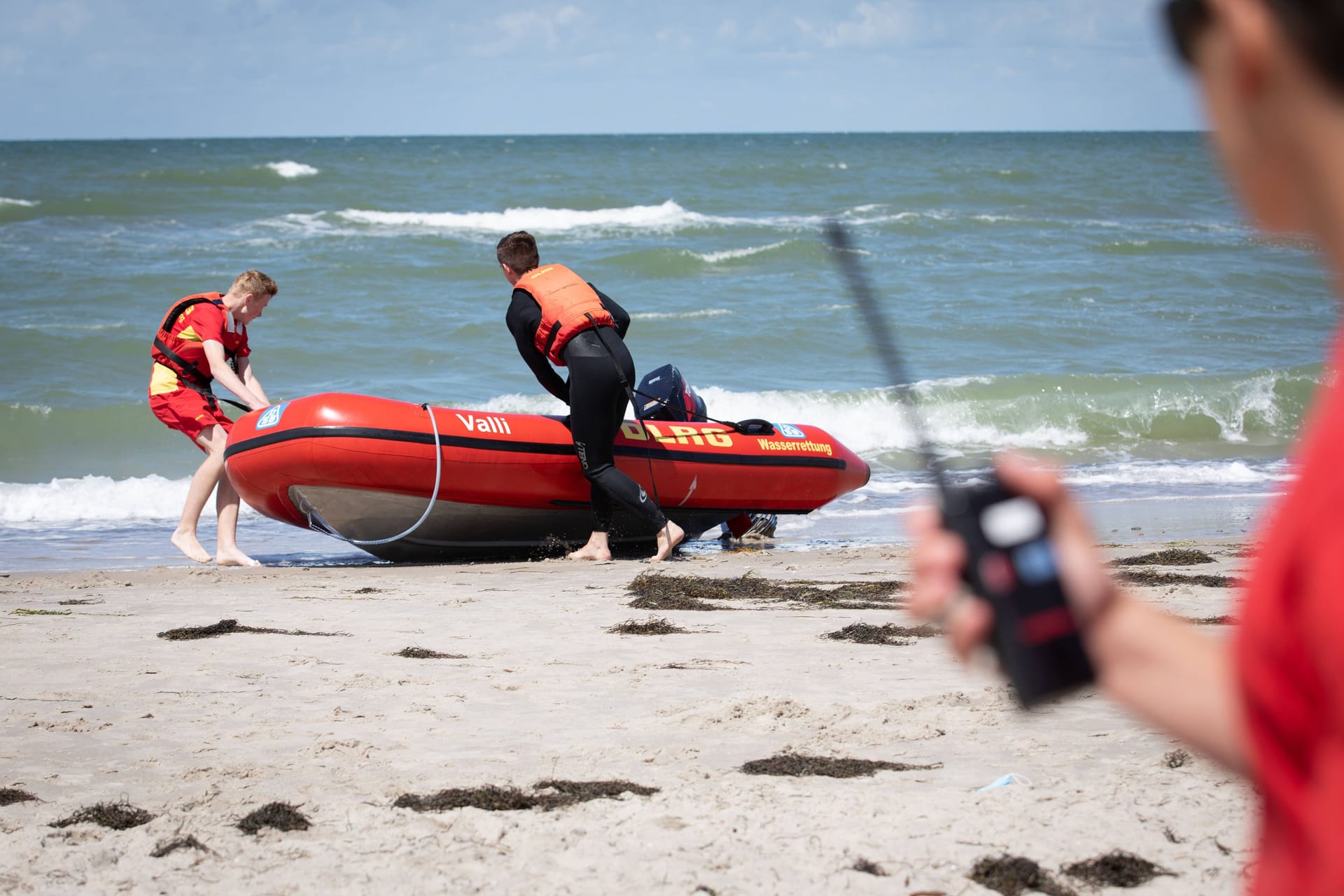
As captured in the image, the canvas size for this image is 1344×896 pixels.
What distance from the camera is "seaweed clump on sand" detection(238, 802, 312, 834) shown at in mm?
2916

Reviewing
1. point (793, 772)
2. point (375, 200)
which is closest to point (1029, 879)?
point (793, 772)

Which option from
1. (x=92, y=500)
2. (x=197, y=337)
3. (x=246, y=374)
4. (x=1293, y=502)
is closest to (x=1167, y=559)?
(x=246, y=374)

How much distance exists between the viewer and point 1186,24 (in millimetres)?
759

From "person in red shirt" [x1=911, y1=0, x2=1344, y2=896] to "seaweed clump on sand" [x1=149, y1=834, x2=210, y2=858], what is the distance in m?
2.52

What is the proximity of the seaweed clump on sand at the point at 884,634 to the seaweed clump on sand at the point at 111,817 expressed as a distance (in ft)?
8.36

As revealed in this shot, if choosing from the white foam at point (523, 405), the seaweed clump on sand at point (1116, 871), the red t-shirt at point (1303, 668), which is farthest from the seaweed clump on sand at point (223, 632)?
the white foam at point (523, 405)

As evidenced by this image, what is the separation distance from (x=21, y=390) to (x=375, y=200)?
20398 mm

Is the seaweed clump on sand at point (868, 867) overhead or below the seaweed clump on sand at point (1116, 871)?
overhead

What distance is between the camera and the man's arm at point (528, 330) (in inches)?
273

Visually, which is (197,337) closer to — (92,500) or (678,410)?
(92,500)

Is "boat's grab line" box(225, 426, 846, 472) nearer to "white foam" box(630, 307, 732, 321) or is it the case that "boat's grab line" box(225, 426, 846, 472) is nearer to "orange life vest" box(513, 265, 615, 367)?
"orange life vest" box(513, 265, 615, 367)

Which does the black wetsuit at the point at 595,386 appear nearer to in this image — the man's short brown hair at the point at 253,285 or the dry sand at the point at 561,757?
the man's short brown hair at the point at 253,285

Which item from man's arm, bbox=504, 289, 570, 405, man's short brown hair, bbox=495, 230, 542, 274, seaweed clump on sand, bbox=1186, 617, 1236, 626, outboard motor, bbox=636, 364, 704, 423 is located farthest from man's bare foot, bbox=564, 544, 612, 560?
seaweed clump on sand, bbox=1186, 617, 1236, 626

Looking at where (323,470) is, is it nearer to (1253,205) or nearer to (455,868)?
(455,868)
